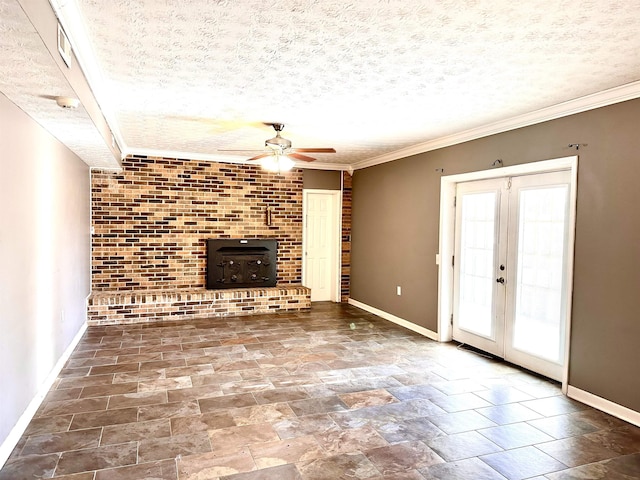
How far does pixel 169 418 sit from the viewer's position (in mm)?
3188

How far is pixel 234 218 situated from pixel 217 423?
4315 mm

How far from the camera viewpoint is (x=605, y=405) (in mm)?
3410

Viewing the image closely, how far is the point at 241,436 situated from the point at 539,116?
364 centimetres

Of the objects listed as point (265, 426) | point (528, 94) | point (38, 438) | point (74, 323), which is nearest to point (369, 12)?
point (528, 94)

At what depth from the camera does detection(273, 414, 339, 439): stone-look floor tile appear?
118 inches

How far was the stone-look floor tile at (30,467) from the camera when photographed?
2.45 metres

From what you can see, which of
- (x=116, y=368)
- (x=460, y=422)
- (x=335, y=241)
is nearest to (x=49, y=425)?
(x=116, y=368)

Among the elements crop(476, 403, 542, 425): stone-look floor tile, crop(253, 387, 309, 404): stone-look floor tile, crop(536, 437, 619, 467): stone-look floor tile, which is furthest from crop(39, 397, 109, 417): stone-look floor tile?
crop(536, 437, 619, 467): stone-look floor tile

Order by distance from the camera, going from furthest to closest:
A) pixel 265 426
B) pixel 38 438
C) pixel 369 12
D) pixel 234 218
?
pixel 234 218 < pixel 265 426 < pixel 38 438 < pixel 369 12

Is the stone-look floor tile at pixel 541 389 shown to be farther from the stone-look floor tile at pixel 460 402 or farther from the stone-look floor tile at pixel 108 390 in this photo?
the stone-look floor tile at pixel 108 390

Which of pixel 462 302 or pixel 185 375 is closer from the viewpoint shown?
pixel 185 375

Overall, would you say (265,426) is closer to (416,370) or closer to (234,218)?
(416,370)

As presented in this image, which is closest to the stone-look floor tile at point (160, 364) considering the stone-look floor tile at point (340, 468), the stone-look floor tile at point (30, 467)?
the stone-look floor tile at point (30, 467)

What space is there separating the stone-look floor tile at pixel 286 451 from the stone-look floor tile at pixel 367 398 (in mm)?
651
